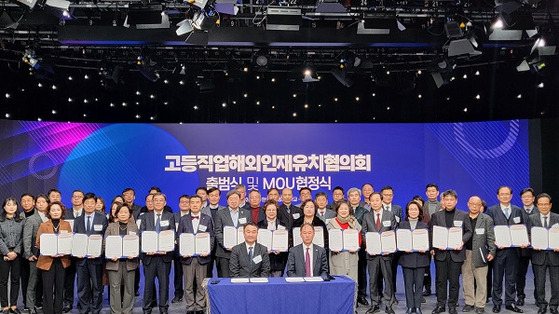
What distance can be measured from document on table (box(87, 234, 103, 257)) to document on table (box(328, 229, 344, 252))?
2.68 metres

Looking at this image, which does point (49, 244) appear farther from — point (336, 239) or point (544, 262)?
point (544, 262)

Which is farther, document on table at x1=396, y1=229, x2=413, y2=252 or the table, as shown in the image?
document on table at x1=396, y1=229, x2=413, y2=252

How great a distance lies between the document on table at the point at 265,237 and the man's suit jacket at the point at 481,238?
8.02 ft

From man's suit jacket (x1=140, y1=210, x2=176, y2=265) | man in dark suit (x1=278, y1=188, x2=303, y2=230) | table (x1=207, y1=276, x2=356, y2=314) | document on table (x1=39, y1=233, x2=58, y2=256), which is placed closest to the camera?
table (x1=207, y1=276, x2=356, y2=314)

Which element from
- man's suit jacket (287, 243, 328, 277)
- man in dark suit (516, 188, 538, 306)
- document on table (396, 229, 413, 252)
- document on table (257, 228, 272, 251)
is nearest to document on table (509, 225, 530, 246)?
man in dark suit (516, 188, 538, 306)

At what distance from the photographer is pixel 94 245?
7.42 meters

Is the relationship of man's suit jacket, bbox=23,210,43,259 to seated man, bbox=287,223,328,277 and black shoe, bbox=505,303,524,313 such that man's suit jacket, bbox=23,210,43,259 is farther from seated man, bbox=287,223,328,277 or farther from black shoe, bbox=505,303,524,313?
black shoe, bbox=505,303,524,313

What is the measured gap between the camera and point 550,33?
31.3 ft

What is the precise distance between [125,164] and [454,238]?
7.27m

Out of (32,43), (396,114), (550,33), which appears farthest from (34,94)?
(550,33)

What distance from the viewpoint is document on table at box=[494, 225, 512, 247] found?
25.2ft

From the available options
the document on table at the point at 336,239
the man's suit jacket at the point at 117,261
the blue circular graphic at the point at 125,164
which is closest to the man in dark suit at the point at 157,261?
the man's suit jacket at the point at 117,261

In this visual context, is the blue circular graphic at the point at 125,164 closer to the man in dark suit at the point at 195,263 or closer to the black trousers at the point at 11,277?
the black trousers at the point at 11,277

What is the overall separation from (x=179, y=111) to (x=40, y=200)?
19.3 feet
